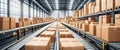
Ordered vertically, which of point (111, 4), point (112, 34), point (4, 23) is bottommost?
point (112, 34)

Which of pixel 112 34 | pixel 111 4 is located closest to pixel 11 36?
pixel 111 4

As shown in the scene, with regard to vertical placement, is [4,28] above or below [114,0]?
below

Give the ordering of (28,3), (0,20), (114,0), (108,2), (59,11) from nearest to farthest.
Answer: (114,0) → (108,2) → (0,20) → (28,3) → (59,11)

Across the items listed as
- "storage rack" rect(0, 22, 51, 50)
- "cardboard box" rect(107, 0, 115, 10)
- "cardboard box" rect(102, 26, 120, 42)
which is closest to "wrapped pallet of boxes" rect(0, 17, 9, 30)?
"storage rack" rect(0, 22, 51, 50)

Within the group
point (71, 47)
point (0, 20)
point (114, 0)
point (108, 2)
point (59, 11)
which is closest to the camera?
point (71, 47)

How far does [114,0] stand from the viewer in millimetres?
2996

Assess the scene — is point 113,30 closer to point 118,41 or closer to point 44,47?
point 118,41

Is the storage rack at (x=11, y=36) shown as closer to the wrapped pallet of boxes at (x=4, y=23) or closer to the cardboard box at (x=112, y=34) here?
the wrapped pallet of boxes at (x=4, y=23)

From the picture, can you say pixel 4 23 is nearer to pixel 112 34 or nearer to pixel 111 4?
pixel 111 4

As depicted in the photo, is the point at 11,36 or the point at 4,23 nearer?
the point at 4,23

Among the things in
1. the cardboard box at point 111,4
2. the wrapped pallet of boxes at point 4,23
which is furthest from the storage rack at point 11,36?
the cardboard box at point 111,4

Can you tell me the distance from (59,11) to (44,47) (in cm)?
3182

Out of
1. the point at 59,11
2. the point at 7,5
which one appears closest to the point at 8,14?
the point at 7,5

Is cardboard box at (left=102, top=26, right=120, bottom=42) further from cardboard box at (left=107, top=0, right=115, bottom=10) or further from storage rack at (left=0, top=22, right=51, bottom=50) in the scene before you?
storage rack at (left=0, top=22, right=51, bottom=50)
